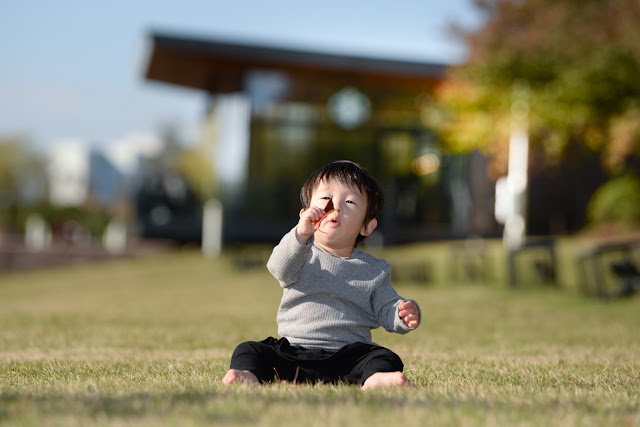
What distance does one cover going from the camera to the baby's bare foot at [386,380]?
140 inches

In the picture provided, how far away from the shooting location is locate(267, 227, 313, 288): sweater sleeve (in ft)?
12.5

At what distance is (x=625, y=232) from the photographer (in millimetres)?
21672

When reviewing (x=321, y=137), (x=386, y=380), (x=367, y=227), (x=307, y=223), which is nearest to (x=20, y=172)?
(x=321, y=137)

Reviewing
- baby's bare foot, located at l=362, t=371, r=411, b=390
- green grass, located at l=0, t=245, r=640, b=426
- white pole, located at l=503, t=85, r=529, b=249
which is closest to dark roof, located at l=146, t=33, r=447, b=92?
white pole, located at l=503, t=85, r=529, b=249

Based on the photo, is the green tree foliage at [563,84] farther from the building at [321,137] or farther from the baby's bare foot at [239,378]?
the baby's bare foot at [239,378]

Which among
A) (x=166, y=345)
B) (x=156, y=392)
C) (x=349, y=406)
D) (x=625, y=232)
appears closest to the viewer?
(x=349, y=406)

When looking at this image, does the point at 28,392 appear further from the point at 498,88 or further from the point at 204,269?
the point at 204,269

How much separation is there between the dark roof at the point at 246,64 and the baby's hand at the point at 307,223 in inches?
1006

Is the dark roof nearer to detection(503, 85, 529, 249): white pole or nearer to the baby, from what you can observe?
detection(503, 85, 529, 249): white pole

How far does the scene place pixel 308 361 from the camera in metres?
3.87

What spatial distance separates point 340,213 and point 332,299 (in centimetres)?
43

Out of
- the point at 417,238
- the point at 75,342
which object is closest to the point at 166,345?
the point at 75,342

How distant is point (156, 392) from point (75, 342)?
3.49 metres

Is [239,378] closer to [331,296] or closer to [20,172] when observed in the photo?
[331,296]
